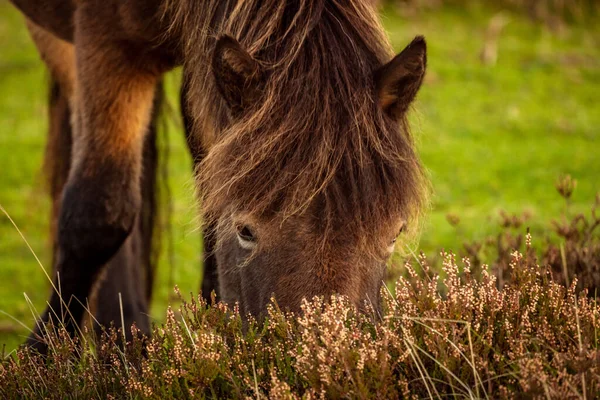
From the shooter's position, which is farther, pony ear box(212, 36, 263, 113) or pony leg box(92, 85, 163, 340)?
pony leg box(92, 85, 163, 340)

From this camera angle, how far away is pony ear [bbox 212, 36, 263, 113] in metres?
3.30

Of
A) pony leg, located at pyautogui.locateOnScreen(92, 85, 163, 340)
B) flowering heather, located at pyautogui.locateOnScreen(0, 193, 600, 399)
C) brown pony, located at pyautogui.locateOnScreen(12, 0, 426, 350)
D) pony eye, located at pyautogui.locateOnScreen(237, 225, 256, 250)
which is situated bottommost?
pony leg, located at pyautogui.locateOnScreen(92, 85, 163, 340)

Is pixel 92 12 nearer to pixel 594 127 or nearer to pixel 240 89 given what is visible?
pixel 240 89

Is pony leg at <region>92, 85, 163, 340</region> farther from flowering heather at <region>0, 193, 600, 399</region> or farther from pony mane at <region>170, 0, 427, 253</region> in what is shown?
pony mane at <region>170, 0, 427, 253</region>

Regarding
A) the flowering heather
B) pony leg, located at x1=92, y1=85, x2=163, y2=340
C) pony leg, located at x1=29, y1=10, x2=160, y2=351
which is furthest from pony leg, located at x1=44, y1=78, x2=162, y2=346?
the flowering heather

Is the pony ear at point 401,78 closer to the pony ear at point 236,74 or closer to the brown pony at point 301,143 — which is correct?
the brown pony at point 301,143

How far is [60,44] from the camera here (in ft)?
19.2

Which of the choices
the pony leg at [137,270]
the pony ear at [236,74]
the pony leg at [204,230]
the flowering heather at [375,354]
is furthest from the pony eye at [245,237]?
the pony leg at [137,270]

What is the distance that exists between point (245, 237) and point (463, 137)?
8.27 metres

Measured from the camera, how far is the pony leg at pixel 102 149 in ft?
15.1

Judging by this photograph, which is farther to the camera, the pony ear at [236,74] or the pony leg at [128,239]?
the pony leg at [128,239]

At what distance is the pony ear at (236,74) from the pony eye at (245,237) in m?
0.50

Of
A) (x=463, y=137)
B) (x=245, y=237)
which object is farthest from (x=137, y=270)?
(x=463, y=137)

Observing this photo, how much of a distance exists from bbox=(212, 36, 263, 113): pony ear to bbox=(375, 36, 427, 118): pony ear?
503 mm
